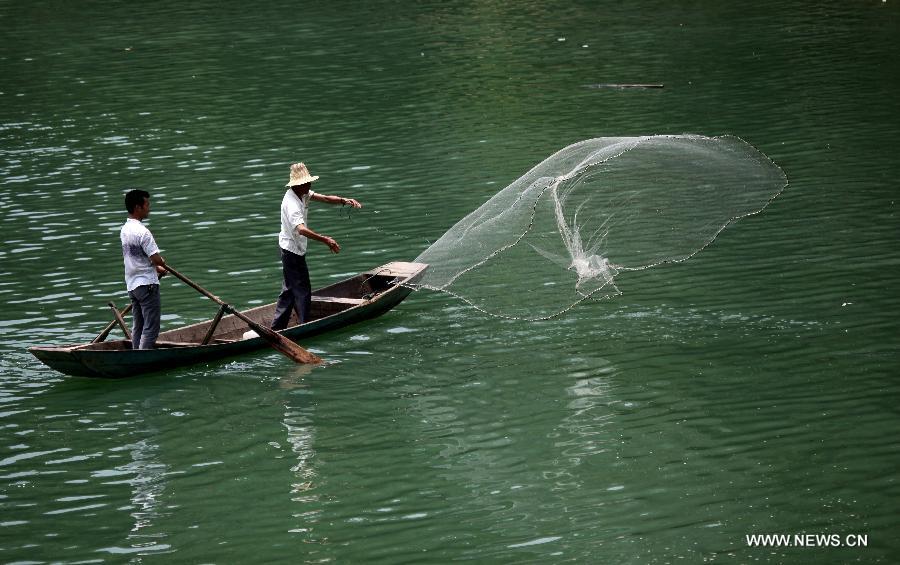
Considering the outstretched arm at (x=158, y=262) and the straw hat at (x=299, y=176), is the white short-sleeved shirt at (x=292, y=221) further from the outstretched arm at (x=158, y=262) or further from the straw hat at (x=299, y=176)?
the outstretched arm at (x=158, y=262)

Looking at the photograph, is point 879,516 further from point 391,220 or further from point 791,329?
point 391,220

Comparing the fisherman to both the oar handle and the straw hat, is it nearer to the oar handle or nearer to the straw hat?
the oar handle

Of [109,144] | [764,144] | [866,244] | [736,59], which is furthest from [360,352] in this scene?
[736,59]

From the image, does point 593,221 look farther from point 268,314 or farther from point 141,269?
point 141,269

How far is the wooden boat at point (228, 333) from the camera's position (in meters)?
12.6

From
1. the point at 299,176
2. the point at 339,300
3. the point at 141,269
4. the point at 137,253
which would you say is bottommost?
the point at 339,300

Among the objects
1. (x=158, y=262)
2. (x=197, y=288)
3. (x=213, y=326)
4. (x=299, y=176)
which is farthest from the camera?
(x=299, y=176)

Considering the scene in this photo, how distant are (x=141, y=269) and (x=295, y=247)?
5.57ft

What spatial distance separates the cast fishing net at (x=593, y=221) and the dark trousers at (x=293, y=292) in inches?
49.6

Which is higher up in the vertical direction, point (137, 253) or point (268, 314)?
point (137, 253)

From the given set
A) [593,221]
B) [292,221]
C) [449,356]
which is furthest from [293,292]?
[593,221]

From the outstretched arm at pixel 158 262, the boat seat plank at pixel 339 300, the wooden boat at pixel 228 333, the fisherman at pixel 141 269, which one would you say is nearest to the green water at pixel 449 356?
the wooden boat at pixel 228 333

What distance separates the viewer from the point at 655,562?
29.6ft

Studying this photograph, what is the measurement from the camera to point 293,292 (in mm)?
13820
